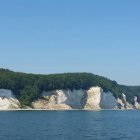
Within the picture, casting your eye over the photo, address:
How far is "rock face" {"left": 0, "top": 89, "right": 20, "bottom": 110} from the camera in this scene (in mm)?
189875

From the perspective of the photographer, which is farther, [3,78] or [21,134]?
[3,78]

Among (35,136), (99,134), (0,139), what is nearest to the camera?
(0,139)

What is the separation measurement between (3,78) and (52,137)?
121380mm

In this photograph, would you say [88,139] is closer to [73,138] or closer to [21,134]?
[73,138]

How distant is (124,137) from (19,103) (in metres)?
121

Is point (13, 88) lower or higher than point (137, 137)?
higher

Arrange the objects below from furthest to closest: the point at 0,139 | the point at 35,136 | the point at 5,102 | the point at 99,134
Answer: the point at 5,102
the point at 99,134
the point at 35,136
the point at 0,139

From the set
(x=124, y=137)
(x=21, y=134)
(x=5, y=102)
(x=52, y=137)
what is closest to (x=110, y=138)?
(x=124, y=137)

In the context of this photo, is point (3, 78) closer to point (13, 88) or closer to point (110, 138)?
point (13, 88)

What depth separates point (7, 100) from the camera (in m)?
191

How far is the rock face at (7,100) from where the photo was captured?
190m

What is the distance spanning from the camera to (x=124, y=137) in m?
81.4

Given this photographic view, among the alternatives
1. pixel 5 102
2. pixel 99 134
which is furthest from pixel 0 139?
pixel 5 102

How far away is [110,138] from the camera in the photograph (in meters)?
79.1
